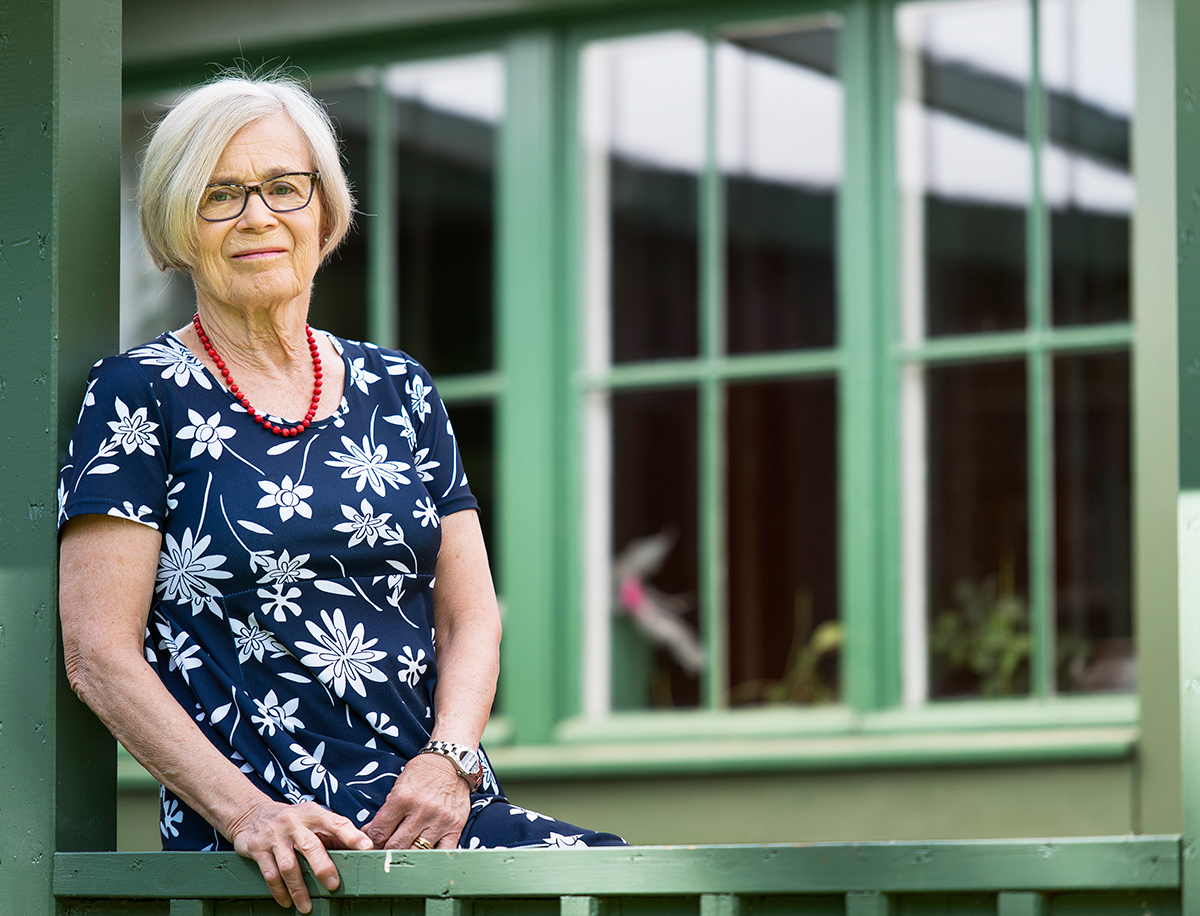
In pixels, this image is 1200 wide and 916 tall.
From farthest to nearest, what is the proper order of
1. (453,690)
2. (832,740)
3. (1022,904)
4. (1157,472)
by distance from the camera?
(832,740), (1157,472), (453,690), (1022,904)

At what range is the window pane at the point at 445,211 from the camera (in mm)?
5258

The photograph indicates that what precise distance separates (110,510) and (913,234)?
3.19 meters


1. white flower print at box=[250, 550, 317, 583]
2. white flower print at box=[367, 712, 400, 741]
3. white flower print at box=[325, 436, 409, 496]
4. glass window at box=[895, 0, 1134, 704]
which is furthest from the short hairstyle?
glass window at box=[895, 0, 1134, 704]

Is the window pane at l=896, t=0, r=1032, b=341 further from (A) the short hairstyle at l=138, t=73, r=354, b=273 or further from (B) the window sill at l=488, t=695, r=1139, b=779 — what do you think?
(A) the short hairstyle at l=138, t=73, r=354, b=273

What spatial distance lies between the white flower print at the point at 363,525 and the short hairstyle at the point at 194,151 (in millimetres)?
440

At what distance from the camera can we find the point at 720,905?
1928 mm

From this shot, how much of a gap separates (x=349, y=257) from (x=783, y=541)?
1804mm

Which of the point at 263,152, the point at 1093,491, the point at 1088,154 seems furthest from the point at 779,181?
the point at 263,152

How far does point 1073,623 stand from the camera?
4746mm

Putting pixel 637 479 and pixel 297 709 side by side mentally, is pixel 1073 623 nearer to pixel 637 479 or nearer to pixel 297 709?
pixel 637 479

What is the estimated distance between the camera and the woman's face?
7.47 feet

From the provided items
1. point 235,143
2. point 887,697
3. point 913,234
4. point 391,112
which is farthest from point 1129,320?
point 235,143

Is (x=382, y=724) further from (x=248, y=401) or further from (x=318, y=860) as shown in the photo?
(x=248, y=401)

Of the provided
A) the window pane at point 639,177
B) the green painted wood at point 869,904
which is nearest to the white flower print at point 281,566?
the green painted wood at point 869,904
